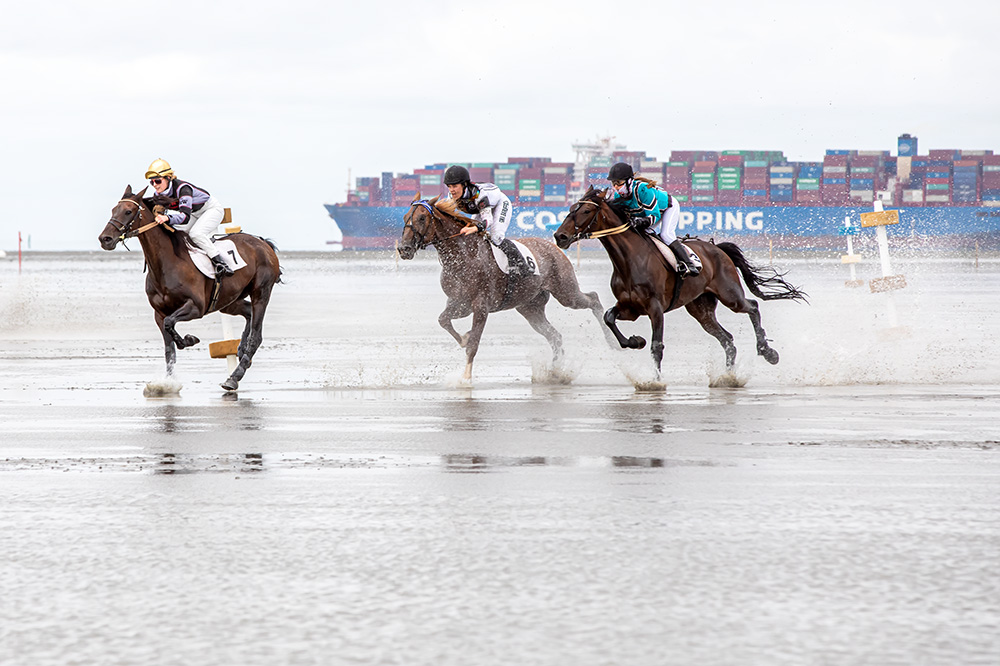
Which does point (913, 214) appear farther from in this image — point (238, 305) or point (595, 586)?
point (595, 586)

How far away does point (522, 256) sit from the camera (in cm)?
1612

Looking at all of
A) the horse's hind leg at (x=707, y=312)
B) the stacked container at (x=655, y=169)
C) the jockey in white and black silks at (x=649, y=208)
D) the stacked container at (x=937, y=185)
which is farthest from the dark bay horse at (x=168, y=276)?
Answer: the stacked container at (x=937, y=185)

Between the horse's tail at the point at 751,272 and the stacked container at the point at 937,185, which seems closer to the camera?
the horse's tail at the point at 751,272

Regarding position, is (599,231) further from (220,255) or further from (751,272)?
(220,255)

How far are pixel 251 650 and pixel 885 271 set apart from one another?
1953 centimetres

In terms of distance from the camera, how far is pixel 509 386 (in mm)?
15258

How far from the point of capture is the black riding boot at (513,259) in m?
15.9

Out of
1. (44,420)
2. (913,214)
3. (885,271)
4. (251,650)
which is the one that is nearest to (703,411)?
(44,420)

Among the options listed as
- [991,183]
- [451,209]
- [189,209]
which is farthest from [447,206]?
[991,183]

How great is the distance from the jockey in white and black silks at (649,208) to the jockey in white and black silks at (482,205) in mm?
1226

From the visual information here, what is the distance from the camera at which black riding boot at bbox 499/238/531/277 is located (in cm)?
1591

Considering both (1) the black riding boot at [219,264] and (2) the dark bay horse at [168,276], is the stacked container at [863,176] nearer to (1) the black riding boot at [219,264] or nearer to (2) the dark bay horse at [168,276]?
(1) the black riding boot at [219,264]

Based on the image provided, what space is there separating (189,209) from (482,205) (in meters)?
3.08

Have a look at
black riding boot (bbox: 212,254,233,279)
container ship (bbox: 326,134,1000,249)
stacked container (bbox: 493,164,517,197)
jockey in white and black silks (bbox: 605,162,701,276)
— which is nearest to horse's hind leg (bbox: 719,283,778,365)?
jockey in white and black silks (bbox: 605,162,701,276)
